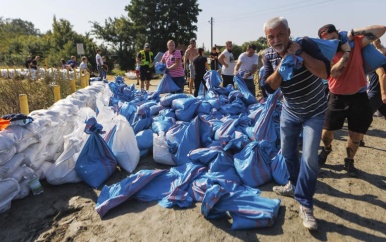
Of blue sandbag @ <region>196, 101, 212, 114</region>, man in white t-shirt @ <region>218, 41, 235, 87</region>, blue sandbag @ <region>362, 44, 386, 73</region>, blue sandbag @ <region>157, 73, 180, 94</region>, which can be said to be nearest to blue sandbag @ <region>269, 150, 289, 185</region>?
blue sandbag @ <region>362, 44, 386, 73</region>

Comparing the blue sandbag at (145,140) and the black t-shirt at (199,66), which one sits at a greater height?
the black t-shirt at (199,66)

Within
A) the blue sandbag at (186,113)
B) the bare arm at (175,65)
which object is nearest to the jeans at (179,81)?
Answer: the bare arm at (175,65)

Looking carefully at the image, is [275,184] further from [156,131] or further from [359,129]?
[156,131]

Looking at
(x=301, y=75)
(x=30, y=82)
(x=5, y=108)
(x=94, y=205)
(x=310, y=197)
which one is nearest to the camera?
(x=301, y=75)

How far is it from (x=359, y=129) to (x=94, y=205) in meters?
2.84

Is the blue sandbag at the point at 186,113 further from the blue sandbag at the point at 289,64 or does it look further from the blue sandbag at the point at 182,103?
the blue sandbag at the point at 289,64

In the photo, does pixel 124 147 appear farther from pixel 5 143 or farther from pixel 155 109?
pixel 155 109

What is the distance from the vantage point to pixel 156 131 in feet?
13.5

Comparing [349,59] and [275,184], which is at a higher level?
[349,59]

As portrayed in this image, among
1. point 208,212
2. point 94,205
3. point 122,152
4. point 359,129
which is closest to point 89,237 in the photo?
point 94,205

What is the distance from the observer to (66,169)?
312cm

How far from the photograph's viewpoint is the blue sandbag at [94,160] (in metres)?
3.11

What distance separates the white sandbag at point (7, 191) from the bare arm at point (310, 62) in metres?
2.67

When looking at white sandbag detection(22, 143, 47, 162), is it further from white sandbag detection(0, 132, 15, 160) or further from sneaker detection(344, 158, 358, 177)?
sneaker detection(344, 158, 358, 177)
